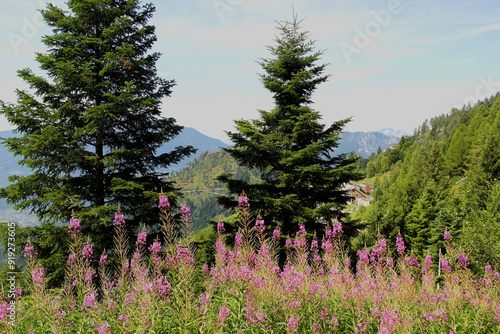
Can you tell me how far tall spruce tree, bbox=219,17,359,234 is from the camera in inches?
488

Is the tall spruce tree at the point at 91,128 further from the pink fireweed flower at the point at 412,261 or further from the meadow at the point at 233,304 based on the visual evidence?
the pink fireweed flower at the point at 412,261

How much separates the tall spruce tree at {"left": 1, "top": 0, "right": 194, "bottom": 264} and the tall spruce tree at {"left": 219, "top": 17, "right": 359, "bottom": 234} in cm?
356

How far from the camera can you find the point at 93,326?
3250 mm

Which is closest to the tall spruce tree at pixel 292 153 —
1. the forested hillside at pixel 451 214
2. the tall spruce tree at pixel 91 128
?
the tall spruce tree at pixel 91 128

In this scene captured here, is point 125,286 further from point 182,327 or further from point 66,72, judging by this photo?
point 66,72

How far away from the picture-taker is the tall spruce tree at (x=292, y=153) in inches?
488

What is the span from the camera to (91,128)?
973cm

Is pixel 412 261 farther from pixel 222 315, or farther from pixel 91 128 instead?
pixel 91 128

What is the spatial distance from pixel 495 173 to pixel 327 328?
46.6 meters

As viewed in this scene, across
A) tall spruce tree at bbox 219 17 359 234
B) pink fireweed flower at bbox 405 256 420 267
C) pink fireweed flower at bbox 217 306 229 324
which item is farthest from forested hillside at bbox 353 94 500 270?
pink fireweed flower at bbox 217 306 229 324

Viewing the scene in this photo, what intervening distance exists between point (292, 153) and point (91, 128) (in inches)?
321

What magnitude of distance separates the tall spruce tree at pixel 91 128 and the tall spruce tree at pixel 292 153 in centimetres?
356

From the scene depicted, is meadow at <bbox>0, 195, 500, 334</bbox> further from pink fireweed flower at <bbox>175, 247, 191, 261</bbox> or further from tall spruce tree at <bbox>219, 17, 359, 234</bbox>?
tall spruce tree at <bbox>219, 17, 359, 234</bbox>

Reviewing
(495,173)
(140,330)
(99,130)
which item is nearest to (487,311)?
(140,330)
